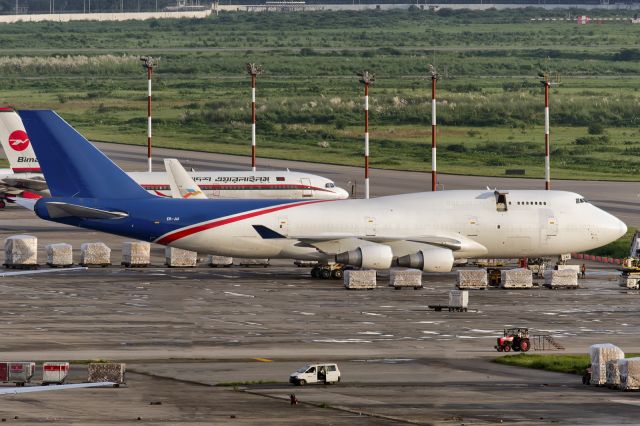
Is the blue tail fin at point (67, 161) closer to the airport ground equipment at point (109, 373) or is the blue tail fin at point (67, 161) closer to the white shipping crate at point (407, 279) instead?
the white shipping crate at point (407, 279)

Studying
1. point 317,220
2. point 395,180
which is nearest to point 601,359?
point 317,220

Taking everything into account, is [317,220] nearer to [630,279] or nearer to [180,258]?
[180,258]

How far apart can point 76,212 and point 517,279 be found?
23.7m

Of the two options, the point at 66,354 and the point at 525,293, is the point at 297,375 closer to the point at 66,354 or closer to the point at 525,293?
the point at 66,354

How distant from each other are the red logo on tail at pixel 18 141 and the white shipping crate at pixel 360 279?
5002cm

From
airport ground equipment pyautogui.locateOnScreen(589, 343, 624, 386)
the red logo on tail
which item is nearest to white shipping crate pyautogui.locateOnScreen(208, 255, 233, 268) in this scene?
the red logo on tail

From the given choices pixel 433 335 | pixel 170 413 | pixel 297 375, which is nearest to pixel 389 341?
pixel 433 335

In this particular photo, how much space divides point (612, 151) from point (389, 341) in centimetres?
11070

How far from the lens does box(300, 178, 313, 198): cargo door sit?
396 feet

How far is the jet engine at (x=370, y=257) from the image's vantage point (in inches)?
3349

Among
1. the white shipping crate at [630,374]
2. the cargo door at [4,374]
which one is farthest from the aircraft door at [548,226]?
the cargo door at [4,374]

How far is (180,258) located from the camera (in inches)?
3666

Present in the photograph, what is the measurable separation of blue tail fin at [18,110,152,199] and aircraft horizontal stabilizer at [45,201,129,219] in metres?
1.06

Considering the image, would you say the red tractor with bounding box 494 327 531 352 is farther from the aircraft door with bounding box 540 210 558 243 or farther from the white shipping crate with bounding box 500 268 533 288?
the aircraft door with bounding box 540 210 558 243
